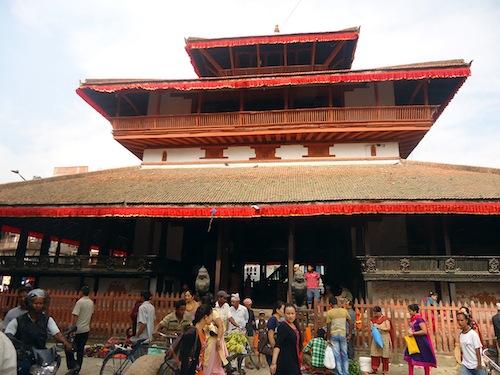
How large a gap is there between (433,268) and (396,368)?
4250 millimetres

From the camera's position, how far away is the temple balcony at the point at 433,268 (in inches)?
439

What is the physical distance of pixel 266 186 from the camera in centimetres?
1317

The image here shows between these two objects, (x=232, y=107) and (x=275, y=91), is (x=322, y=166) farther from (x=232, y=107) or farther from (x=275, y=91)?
(x=232, y=107)

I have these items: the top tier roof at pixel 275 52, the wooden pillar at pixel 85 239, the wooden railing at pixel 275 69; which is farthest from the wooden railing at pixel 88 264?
the top tier roof at pixel 275 52

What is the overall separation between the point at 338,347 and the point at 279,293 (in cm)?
1065

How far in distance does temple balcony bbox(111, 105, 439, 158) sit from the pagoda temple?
6 cm

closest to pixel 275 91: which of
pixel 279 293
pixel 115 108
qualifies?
pixel 115 108

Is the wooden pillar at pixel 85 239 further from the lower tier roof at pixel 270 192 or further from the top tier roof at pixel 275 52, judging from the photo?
the top tier roof at pixel 275 52

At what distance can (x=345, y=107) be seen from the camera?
15.9 metres

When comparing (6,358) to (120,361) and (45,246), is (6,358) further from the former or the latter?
(45,246)

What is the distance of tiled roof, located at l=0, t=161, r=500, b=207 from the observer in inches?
450

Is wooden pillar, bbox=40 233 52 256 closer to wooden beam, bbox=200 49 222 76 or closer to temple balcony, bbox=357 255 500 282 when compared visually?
wooden beam, bbox=200 49 222 76

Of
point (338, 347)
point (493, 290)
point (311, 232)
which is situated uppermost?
point (311, 232)

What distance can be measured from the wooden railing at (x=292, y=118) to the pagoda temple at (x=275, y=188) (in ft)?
0.21
